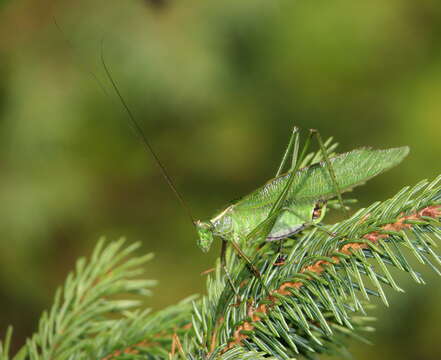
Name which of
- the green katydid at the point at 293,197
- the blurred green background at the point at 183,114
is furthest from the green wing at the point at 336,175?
the blurred green background at the point at 183,114

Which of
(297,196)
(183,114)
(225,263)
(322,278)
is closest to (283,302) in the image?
(322,278)

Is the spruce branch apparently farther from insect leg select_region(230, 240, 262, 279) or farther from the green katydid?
the green katydid

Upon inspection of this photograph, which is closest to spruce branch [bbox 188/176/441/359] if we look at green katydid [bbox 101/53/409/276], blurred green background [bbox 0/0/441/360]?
green katydid [bbox 101/53/409/276]

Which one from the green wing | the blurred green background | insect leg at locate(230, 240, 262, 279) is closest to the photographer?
insect leg at locate(230, 240, 262, 279)

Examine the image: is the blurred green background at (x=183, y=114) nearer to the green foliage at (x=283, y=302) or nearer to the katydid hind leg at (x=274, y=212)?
the katydid hind leg at (x=274, y=212)

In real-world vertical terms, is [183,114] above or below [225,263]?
above

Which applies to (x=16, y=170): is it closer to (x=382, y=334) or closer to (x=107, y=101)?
(x=107, y=101)

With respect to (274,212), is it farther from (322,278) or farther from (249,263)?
(322,278)

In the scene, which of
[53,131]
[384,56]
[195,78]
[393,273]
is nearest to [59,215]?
[53,131]
